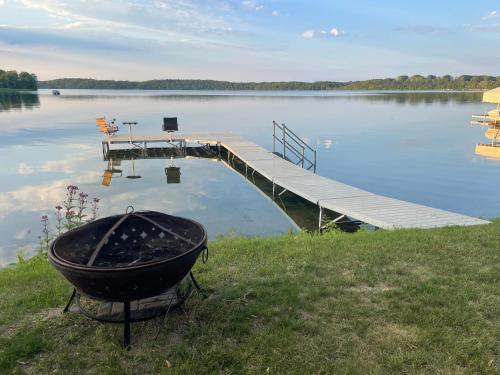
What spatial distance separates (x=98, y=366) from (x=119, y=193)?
348 inches

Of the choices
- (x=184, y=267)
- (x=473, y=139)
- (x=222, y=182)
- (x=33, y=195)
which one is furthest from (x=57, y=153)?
(x=473, y=139)

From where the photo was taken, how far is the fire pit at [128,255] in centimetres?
267

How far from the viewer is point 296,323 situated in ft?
10.4

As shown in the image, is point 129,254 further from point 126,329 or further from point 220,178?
point 220,178

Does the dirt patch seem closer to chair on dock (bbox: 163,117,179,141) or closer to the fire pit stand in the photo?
the fire pit stand

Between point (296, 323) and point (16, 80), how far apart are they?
114002 millimetres

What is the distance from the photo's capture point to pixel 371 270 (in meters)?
4.23

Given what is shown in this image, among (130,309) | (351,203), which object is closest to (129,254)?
(130,309)

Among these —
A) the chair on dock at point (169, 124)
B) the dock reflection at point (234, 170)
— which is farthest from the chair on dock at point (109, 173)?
the chair on dock at point (169, 124)

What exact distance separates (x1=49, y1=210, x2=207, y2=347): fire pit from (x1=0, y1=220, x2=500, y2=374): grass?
308mm

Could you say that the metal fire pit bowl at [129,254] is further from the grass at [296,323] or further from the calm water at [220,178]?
the calm water at [220,178]

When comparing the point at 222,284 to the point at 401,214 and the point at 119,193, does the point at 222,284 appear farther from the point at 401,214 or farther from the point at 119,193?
the point at 119,193

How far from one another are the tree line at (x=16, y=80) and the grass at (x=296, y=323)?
108 meters

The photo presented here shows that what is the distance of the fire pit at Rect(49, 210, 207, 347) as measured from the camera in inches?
105
